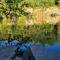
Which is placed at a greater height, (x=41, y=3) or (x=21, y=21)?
(x=41, y=3)

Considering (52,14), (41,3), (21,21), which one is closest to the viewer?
(21,21)

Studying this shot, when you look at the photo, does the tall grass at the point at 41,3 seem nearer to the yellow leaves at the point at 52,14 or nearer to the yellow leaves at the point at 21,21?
the yellow leaves at the point at 52,14

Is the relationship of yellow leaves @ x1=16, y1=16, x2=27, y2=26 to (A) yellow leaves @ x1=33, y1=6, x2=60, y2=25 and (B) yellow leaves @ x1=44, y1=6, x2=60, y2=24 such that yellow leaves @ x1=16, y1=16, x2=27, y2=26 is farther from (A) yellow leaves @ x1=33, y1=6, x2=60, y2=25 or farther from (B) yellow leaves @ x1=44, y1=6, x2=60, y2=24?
(B) yellow leaves @ x1=44, y1=6, x2=60, y2=24

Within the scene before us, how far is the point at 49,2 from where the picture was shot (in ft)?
46.3

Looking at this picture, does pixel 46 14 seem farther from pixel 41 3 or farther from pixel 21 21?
pixel 21 21

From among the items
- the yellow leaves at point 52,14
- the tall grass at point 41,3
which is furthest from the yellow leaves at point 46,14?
the tall grass at point 41,3

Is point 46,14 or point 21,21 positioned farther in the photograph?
point 46,14

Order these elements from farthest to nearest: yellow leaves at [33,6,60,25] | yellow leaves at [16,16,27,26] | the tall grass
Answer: the tall grass, yellow leaves at [33,6,60,25], yellow leaves at [16,16,27,26]

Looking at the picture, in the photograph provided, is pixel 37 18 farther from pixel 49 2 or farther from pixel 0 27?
pixel 0 27

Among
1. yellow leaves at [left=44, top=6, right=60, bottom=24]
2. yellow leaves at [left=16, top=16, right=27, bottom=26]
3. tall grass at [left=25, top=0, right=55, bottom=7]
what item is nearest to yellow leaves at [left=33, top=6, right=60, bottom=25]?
yellow leaves at [left=44, top=6, right=60, bottom=24]

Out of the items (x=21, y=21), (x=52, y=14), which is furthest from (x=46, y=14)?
(x=21, y=21)

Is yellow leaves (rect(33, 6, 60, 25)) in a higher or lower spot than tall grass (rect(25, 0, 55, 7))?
lower

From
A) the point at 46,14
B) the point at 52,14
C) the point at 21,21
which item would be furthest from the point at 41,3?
the point at 21,21

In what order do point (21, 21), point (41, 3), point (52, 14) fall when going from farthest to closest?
point (41, 3) → point (52, 14) → point (21, 21)
